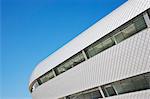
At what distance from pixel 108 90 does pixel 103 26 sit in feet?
15.6

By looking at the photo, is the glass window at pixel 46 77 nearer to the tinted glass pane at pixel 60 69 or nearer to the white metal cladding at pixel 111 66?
the tinted glass pane at pixel 60 69

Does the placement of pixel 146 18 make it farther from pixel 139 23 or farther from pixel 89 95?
pixel 89 95

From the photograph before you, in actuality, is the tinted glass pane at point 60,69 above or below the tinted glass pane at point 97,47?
above

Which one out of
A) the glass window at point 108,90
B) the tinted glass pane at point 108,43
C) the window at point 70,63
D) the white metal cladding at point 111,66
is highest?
the window at point 70,63

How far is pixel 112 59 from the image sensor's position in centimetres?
1505

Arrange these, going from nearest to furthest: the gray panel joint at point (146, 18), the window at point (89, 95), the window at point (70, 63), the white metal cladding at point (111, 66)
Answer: the gray panel joint at point (146, 18)
the white metal cladding at point (111, 66)
the window at point (89, 95)
the window at point (70, 63)

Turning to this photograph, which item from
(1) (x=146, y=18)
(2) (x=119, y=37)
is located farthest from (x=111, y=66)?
(1) (x=146, y=18)

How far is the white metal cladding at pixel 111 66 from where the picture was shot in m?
12.9

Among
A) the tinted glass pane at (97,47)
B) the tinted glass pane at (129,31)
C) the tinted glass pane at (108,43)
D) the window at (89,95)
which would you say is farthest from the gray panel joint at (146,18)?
Answer: the window at (89,95)

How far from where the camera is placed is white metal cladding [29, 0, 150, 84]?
13398 millimetres

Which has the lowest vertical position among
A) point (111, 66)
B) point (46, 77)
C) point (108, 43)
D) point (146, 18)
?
point (111, 66)

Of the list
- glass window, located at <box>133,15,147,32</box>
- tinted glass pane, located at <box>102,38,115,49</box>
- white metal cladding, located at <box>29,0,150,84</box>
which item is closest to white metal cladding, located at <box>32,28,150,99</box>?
tinted glass pane, located at <box>102,38,115,49</box>

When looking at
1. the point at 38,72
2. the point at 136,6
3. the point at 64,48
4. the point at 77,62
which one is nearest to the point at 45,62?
the point at 38,72

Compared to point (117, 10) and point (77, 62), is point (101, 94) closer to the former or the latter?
point (77, 62)
